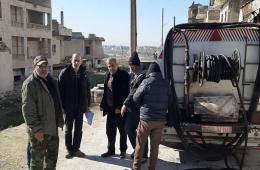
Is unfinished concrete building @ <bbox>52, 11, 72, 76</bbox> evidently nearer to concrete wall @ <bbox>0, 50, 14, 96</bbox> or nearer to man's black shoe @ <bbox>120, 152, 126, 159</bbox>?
concrete wall @ <bbox>0, 50, 14, 96</bbox>

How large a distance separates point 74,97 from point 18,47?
2929 centimetres

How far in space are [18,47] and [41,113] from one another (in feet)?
101

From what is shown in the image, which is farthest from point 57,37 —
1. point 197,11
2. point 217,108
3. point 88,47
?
point 217,108

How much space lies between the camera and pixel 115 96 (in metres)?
6.43

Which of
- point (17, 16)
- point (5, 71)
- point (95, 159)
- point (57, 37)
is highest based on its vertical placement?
point (17, 16)

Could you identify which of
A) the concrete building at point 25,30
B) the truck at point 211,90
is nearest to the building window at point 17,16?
the concrete building at point 25,30

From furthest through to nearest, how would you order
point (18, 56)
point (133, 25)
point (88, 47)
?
point (88, 47) < point (18, 56) < point (133, 25)

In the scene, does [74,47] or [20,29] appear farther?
[74,47]

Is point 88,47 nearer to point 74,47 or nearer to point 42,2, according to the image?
point 74,47

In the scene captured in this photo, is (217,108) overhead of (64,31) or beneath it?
beneath

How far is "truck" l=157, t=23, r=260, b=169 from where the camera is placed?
5.63 meters

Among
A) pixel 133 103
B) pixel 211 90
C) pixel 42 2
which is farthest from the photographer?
pixel 42 2

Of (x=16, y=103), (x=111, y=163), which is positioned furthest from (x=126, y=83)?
(x=16, y=103)

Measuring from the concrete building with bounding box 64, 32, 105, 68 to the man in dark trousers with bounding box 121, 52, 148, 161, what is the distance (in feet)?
160
